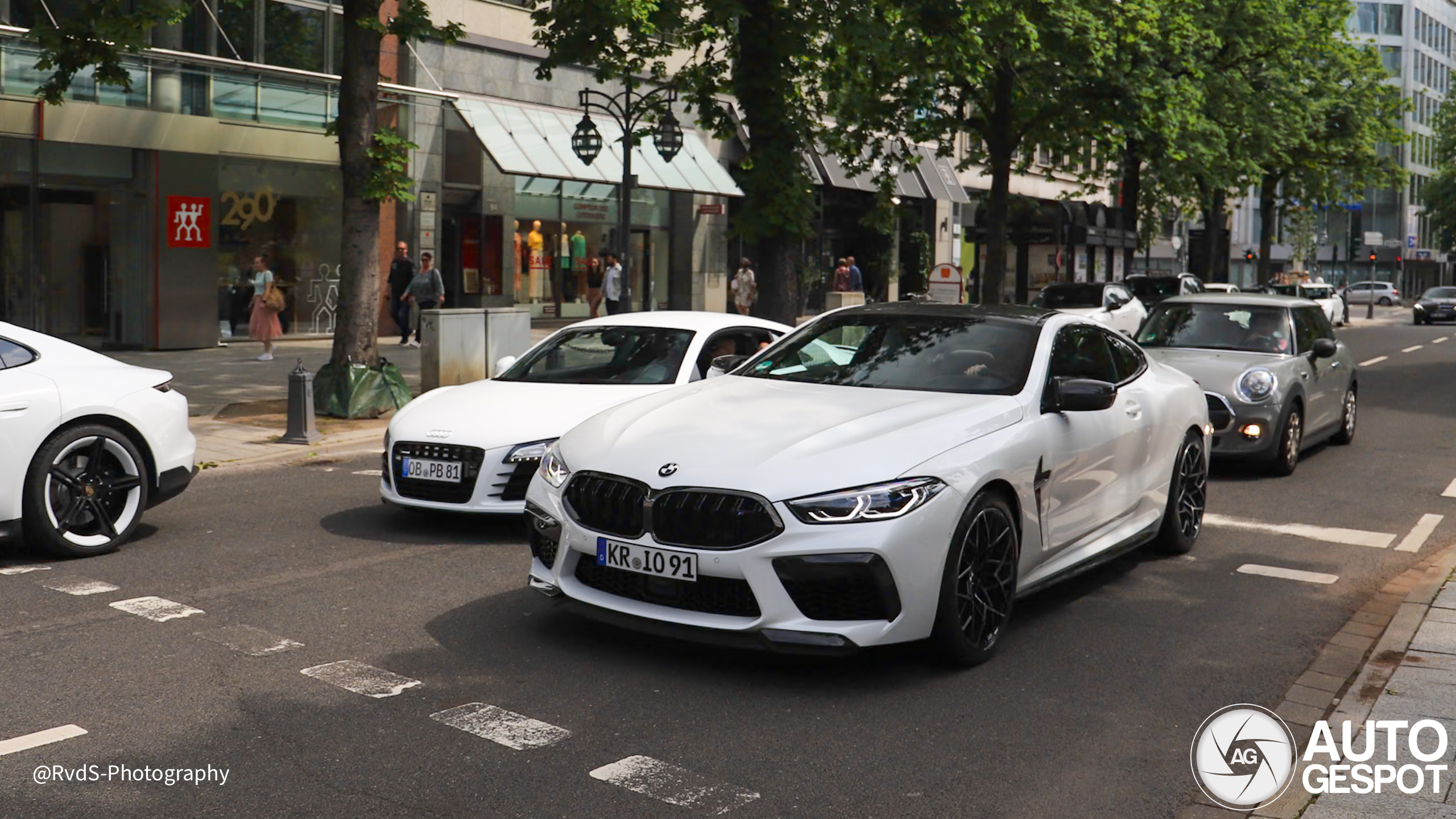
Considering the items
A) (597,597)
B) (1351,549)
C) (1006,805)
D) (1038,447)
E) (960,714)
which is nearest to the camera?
(1006,805)

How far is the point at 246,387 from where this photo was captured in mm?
18172

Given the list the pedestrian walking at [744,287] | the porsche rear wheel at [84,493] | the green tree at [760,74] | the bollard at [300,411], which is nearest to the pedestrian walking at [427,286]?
the green tree at [760,74]

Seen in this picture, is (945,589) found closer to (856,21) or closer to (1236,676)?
(1236,676)

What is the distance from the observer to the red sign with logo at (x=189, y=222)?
23422 mm

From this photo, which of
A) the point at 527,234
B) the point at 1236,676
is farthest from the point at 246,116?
the point at 1236,676

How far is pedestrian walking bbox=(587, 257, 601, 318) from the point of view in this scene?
107 ft

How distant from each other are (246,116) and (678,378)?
17.1m

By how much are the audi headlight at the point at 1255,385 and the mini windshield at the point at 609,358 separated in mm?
4961

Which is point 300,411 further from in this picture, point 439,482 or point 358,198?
point 439,482

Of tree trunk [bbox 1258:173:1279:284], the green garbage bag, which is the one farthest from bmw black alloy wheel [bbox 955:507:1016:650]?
tree trunk [bbox 1258:173:1279:284]

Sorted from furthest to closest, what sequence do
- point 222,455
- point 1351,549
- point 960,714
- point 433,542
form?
point 222,455
point 1351,549
point 433,542
point 960,714

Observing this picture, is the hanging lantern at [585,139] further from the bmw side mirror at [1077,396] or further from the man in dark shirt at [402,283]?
the bmw side mirror at [1077,396]

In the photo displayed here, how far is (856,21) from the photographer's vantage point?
1809 cm

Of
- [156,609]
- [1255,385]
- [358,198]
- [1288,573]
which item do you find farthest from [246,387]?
[1288,573]
